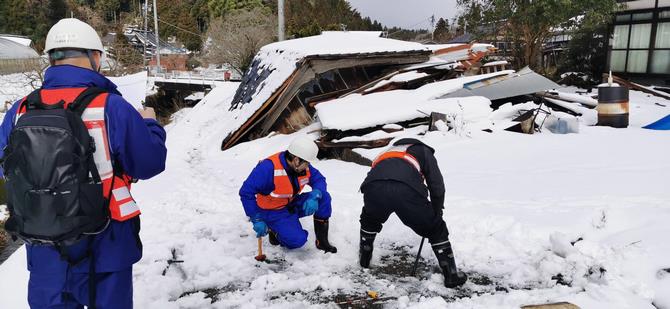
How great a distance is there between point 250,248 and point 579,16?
14528 mm

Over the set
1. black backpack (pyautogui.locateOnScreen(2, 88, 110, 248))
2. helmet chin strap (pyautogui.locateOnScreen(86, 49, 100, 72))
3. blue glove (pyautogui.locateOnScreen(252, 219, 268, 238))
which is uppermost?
helmet chin strap (pyautogui.locateOnScreen(86, 49, 100, 72))

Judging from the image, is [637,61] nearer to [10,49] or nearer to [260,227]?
[260,227]

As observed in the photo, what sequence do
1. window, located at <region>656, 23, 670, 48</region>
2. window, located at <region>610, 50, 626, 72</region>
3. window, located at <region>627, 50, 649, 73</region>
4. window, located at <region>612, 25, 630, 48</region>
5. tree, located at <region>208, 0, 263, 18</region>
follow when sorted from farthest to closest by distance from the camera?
tree, located at <region>208, 0, 263, 18</region> < window, located at <region>610, 50, 626, 72</region> < window, located at <region>612, 25, 630, 48</region> < window, located at <region>627, 50, 649, 73</region> < window, located at <region>656, 23, 670, 48</region>

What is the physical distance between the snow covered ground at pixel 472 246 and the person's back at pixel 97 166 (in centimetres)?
120

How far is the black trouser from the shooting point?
3238 millimetres

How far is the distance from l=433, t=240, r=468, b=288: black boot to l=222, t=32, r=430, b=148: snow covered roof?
20.4 ft

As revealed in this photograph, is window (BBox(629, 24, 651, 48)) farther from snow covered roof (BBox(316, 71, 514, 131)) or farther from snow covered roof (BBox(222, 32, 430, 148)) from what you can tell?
snow covered roof (BBox(316, 71, 514, 131))

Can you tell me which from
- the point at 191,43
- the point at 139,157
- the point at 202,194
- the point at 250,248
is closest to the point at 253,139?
the point at 202,194

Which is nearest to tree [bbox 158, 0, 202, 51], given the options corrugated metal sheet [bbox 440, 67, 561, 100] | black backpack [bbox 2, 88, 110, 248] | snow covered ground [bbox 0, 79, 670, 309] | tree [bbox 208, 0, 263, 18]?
tree [bbox 208, 0, 263, 18]

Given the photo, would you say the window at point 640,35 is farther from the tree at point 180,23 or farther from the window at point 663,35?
the tree at point 180,23

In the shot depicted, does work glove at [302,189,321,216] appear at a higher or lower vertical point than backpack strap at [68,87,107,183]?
lower

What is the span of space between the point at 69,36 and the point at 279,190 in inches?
86.5

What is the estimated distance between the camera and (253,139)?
9672 millimetres

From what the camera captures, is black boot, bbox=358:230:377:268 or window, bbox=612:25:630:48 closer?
black boot, bbox=358:230:377:268
